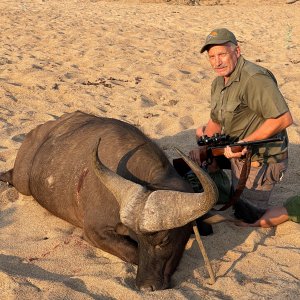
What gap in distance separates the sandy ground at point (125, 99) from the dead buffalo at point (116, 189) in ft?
0.57

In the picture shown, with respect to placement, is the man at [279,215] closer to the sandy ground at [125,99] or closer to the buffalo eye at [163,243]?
the sandy ground at [125,99]

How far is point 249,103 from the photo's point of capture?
4.92 m

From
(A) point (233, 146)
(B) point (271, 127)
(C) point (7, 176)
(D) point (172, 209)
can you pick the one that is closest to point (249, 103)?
(B) point (271, 127)

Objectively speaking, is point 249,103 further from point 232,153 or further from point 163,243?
point 163,243

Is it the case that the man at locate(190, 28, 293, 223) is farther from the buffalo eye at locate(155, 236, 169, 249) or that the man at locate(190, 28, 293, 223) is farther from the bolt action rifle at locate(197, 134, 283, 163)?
the buffalo eye at locate(155, 236, 169, 249)

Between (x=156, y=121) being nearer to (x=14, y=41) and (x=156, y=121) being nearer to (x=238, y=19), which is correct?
(x=14, y=41)

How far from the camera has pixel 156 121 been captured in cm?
799

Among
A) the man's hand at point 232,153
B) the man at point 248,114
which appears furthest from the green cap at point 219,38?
the man's hand at point 232,153

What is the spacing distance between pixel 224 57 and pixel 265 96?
56 cm

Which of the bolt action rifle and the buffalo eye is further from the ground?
the bolt action rifle

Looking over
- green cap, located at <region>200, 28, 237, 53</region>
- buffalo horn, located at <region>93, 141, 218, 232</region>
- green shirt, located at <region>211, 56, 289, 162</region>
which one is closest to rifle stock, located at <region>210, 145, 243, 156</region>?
green shirt, located at <region>211, 56, 289, 162</region>

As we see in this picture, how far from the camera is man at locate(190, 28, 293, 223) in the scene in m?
4.80

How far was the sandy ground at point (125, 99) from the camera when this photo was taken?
4.07 meters

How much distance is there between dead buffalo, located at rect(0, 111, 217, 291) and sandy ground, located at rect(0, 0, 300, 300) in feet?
0.57
